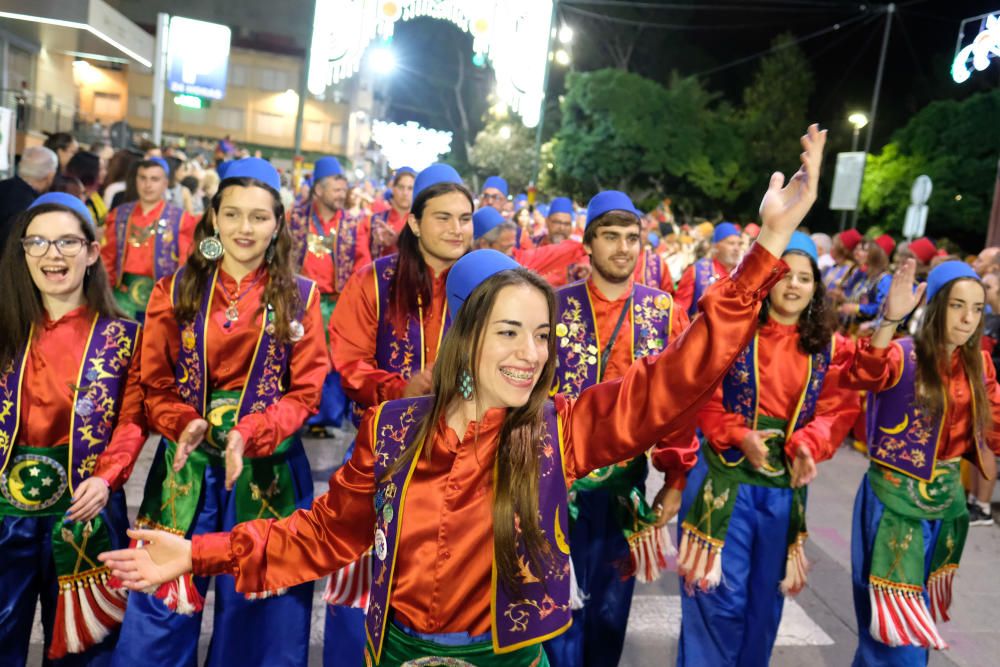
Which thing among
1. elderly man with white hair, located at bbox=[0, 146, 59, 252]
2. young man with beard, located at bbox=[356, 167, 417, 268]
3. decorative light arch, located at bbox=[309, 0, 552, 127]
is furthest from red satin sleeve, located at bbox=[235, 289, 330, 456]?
decorative light arch, located at bbox=[309, 0, 552, 127]

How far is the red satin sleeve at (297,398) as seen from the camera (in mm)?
3264

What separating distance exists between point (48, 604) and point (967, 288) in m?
4.02

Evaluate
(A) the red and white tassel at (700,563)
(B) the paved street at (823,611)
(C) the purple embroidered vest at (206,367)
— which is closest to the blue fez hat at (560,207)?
(B) the paved street at (823,611)

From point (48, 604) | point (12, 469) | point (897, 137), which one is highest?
point (897, 137)

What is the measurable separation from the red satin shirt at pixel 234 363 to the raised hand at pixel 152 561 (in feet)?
3.05

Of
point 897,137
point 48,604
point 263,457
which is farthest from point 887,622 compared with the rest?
point 897,137

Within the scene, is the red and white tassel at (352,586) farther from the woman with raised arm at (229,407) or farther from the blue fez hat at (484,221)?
the blue fez hat at (484,221)

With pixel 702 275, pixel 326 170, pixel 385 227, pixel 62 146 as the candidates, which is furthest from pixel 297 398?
pixel 62 146

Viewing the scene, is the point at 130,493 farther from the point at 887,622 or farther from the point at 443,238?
the point at 887,622

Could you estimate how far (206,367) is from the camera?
137 inches

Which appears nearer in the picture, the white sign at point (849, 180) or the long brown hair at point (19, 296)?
the long brown hair at point (19, 296)

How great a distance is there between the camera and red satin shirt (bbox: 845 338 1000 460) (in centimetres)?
380

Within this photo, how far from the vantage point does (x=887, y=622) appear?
3.70m

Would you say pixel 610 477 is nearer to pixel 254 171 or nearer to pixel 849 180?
pixel 254 171
